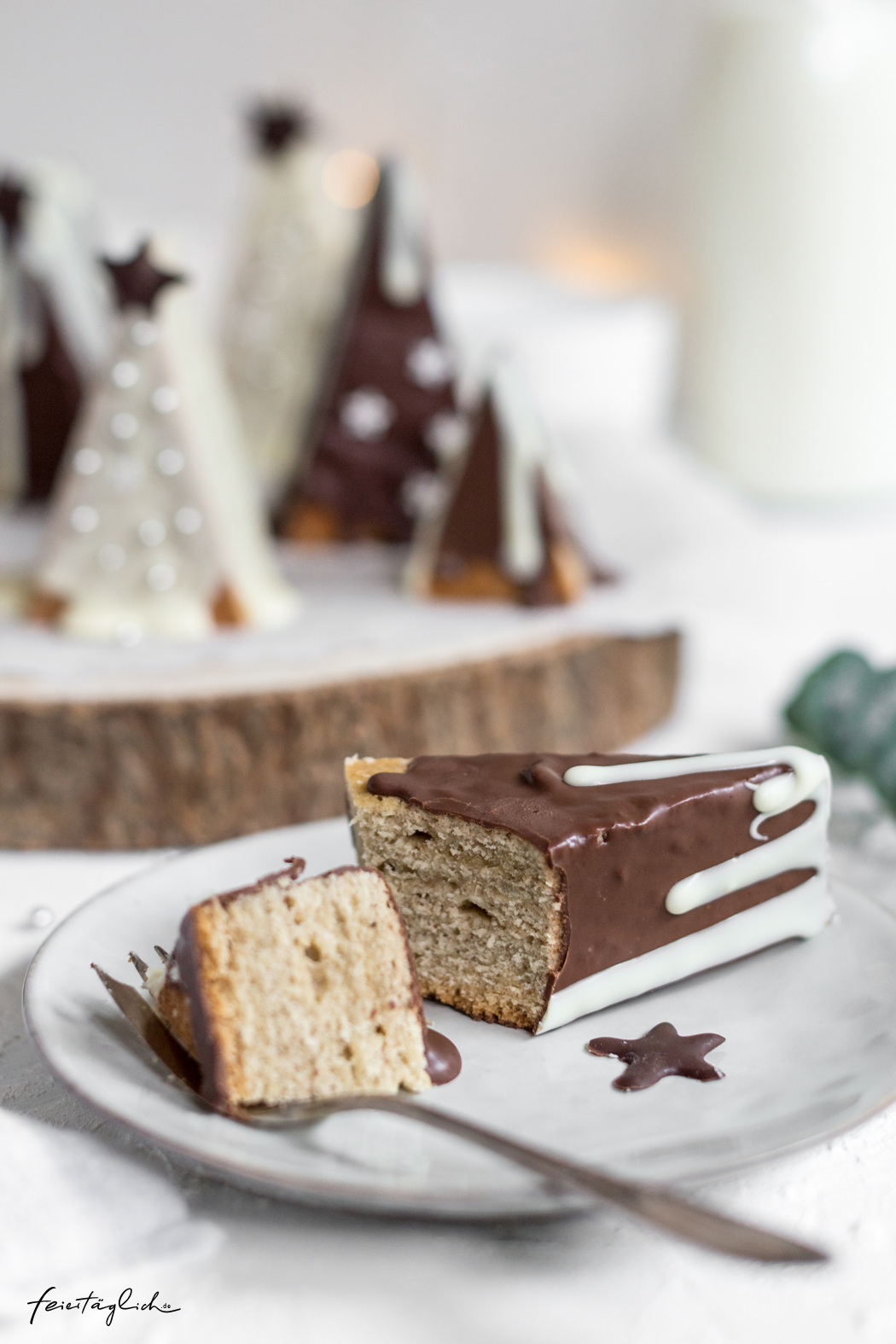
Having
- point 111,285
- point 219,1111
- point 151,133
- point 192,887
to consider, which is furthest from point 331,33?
point 219,1111

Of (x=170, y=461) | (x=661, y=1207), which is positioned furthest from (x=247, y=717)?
(x=661, y=1207)

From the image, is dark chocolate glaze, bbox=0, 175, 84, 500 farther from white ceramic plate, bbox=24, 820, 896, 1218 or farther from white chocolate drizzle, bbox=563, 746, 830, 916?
white chocolate drizzle, bbox=563, 746, 830, 916

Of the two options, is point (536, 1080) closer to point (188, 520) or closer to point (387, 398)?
point (188, 520)

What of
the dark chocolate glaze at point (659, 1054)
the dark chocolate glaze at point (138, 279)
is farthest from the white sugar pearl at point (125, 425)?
the dark chocolate glaze at point (659, 1054)

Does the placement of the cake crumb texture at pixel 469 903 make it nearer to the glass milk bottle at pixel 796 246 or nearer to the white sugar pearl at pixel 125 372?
the white sugar pearl at pixel 125 372

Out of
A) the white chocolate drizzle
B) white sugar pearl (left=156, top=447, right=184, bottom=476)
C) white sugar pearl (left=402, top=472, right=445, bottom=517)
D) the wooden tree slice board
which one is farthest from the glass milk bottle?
the white chocolate drizzle

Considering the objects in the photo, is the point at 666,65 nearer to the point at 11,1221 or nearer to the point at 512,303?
the point at 512,303
